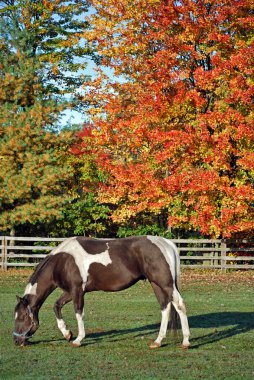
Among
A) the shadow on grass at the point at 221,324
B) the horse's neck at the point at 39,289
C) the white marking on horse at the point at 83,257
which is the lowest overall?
the shadow on grass at the point at 221,324

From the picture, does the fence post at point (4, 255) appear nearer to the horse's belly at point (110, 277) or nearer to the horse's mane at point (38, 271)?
the horse's mane at point (38, 271)

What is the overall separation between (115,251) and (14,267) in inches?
654

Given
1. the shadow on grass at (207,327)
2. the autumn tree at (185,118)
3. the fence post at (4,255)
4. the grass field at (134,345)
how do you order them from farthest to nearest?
the fence post at (4,255) < the autumn tree at (185,118) < the shadow on grass at (207,327) < the grass field at (134,345)

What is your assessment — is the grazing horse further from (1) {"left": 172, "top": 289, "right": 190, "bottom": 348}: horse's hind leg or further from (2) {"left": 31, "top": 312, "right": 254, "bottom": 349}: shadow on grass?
(2) {"left": 31, "top": 312, "right": 254, "bottom": 349}: shadow on grass

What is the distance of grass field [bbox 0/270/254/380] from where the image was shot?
9180 millimetres

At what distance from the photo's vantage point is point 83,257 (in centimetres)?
1164

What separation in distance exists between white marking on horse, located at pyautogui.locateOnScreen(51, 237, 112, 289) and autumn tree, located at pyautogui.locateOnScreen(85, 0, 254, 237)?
13027 millimetres

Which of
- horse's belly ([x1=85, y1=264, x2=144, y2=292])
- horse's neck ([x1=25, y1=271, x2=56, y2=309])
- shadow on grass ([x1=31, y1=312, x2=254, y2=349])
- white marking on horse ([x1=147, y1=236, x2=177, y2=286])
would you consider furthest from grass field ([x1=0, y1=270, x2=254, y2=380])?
white marking on horse ([x1=147, y1=236, x2=177, y2=286])

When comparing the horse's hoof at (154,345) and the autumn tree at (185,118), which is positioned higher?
the autumn tree at (185,118)

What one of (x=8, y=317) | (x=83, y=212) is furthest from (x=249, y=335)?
(x=83, y=212)

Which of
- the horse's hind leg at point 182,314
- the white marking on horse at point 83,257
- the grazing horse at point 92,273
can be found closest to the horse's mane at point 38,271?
the grazing horse at point 92,273

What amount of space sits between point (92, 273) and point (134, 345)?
1.33m

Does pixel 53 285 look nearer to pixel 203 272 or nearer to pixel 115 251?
pixel 115 251

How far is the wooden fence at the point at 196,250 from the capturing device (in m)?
26.8
